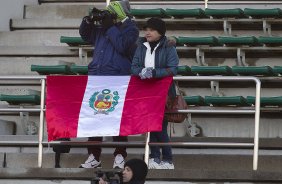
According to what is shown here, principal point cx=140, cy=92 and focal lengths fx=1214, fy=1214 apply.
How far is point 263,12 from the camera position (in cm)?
1549

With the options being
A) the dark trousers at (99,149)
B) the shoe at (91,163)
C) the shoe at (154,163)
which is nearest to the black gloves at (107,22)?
the dark trousers at (99,149)

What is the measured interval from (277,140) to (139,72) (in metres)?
1.67

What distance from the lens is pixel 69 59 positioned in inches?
598

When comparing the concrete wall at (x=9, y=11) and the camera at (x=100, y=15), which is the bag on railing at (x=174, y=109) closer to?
the camera at (x=100, y=15)

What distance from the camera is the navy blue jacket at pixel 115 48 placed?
38.3 feet

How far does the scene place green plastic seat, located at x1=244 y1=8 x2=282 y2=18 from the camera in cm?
1548

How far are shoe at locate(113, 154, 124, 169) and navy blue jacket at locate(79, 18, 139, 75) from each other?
2.82ft

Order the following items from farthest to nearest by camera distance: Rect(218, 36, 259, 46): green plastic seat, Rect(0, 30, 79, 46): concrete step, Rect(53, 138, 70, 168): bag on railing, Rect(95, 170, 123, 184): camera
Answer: Rect(0, 30, 79, 46): concrete step → Rect(218, 36, 259, 46): green plastic seat → Rect(53, 138, 70, 168): bag on railing → Rect(95, 170, 123, 184): camera

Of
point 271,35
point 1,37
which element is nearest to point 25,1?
point 1,37

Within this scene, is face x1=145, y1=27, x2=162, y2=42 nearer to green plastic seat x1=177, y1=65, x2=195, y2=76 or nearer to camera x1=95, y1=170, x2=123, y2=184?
green plastic seat x1=177, y1=65, x2=195, y2=76

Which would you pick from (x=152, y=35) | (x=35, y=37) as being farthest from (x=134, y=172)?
(x=35, y=37)

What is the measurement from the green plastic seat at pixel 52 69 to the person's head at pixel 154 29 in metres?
2.66

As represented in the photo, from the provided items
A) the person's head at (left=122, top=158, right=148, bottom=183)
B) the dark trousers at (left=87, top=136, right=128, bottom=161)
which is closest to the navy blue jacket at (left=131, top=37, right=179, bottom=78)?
the dark trousers at (left=87, top=136, right=128, bottom=161)

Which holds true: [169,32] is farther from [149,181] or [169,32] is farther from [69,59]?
[149,181]
